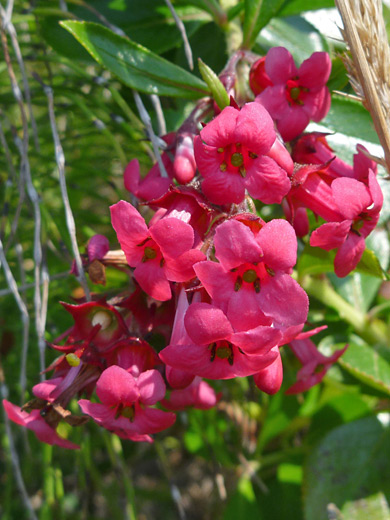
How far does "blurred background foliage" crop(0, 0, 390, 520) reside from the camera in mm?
1132

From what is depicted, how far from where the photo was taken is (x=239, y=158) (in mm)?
734

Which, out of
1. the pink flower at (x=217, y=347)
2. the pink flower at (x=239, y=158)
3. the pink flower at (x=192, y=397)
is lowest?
the pink flower at (x=192, y=397)

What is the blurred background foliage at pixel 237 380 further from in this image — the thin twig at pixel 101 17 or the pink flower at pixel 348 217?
the pink flower at pixel 348 217

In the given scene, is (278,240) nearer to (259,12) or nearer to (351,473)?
(259,12)

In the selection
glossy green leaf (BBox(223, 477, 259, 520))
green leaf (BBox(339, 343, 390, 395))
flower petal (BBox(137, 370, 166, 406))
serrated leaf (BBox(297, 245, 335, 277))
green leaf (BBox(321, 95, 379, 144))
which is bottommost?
glossy green leaf (BBox(223, 477, 259, 520))

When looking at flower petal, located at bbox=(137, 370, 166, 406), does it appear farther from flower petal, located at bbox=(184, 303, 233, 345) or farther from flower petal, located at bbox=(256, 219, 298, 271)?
flower petal, located at bbox=(256, 219, 298, 271)

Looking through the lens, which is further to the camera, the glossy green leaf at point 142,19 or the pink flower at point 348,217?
the glossy green leaf at point 142,19

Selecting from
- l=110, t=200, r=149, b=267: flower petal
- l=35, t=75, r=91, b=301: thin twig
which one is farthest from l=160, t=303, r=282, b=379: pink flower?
l=35, t=75, r=91, b=301: thin twig

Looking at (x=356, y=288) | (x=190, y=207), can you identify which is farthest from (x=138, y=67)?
(x=356, y=288)

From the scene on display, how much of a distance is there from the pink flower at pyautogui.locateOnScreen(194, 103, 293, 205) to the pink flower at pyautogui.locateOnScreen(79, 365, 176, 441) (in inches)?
10.6

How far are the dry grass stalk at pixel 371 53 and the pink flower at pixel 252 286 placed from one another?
0.25m

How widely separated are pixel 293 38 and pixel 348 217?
2.10 ft

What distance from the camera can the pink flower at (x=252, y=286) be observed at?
0.64m

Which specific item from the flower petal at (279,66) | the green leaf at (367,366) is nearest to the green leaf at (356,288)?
the green leaf at (367,366)
